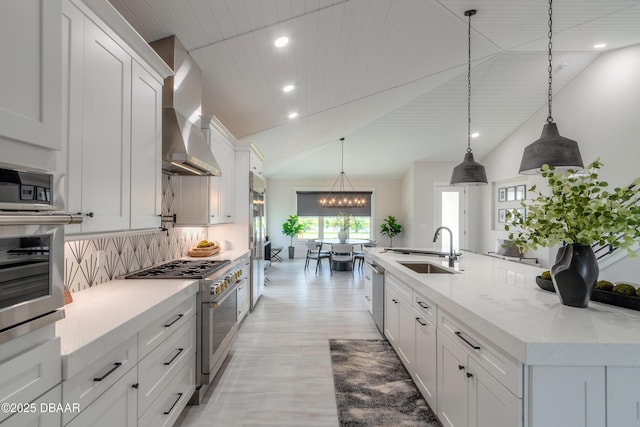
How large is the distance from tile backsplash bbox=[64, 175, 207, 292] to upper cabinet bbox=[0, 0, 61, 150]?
84 centimetres

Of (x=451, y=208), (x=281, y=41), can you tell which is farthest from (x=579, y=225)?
(x=451, y=208)

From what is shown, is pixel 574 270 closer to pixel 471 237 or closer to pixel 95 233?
pixel 95 233

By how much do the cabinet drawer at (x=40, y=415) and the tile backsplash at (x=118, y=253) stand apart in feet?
2.62

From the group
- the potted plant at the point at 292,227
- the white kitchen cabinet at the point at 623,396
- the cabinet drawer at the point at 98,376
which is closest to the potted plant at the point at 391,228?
the potted plant at the point at 292,227

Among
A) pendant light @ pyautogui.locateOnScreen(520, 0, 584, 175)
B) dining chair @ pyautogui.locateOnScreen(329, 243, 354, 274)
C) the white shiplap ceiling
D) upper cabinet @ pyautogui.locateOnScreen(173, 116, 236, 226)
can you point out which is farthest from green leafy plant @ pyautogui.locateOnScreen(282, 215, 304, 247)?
pendant light @ pyautogui.locateOnScreen(520, 0, 584, 175)

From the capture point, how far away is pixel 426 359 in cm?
216

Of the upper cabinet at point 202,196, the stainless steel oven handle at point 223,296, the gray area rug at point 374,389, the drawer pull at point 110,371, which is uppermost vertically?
the upper cabinet at point 202,196

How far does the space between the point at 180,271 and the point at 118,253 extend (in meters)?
0.47

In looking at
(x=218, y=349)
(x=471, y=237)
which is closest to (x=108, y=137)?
(x=218, y=349)

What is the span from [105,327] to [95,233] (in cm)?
52

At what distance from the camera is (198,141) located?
2.71m

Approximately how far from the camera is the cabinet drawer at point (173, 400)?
164 cm

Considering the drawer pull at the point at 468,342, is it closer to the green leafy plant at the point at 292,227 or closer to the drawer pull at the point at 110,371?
the drawer pull at the point at 110,371

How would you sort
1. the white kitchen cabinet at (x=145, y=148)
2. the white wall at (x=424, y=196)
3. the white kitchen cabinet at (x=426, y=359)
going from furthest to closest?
the white wall at (x=424, y=196) → the white kitchen cabinet at (x=426, y=359) → the white kitchen cabinet at (x=145, y=148)
